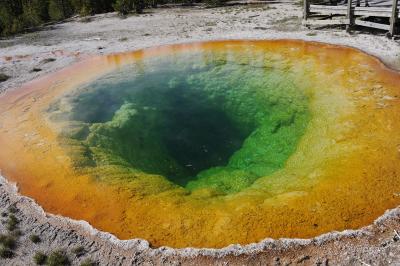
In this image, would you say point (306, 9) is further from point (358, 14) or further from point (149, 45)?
point (149, 45)

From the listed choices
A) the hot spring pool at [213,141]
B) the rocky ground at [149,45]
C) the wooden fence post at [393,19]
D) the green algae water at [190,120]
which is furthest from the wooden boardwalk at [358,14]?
the green algae water at [190,120]

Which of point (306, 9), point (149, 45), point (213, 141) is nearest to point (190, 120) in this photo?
point (213, 141)

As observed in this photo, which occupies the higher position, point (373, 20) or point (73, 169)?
point (373, 20)

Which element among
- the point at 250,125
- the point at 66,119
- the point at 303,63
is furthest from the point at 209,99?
the point at 66,119

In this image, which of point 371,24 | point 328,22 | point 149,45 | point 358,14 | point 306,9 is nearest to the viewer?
point 371,24

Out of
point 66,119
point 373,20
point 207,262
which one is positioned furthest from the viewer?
point 373,20

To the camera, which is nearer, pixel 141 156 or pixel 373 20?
pixel 141 156

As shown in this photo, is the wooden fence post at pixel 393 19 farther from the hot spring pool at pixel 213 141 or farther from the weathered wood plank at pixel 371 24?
the hot spring pool at pixel 213 141

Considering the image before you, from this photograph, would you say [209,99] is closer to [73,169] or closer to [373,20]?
[73,169]
